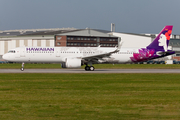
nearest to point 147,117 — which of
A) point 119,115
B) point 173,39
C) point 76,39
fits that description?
point 119,115

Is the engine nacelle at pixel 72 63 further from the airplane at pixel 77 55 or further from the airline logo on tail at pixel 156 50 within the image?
the airline logo on tail at pixel 156 50

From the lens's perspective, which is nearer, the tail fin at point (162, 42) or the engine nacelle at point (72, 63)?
the engine nacelle at point (72, 63)

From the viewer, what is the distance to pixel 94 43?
13175cm

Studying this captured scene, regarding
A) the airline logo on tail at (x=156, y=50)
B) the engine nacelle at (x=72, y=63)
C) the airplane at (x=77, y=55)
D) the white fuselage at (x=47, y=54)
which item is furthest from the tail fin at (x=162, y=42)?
the engine nacelle at (x=72, y=63)

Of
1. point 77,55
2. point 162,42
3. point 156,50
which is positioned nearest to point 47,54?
point 77,55

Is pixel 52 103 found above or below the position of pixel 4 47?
below

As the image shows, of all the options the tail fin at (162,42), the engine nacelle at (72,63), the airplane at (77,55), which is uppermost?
the tail fin at (162,42)

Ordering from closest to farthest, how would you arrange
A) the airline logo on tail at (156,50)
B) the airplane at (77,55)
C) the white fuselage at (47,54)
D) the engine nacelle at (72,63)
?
the engine nacelle at (72,63) < the airplane at (77,55) < the white fuselage at (47,54) < the airline logo on tail at (156,50)

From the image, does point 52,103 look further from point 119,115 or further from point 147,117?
point 147,117

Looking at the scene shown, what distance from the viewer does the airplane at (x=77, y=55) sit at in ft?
136

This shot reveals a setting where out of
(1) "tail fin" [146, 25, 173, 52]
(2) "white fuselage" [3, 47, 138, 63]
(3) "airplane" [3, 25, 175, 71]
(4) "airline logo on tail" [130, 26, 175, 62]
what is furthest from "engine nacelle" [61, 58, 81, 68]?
(1) "tail fin" [146, 25, 173, 52]

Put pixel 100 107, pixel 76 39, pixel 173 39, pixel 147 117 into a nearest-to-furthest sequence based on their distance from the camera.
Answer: pixel 147 117 < pixel 100 107 < pixel 76 39 < pixel 173 39

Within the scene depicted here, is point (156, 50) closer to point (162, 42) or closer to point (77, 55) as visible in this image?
point (162, 42)

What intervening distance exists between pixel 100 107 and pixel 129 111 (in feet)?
4.77
